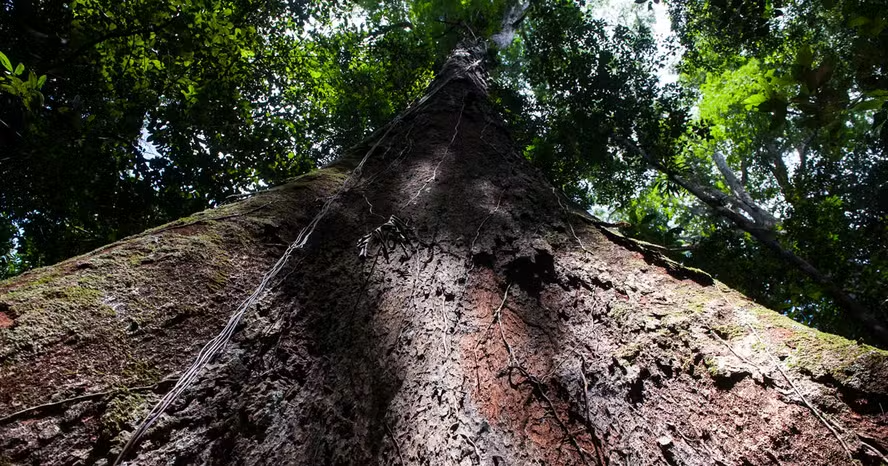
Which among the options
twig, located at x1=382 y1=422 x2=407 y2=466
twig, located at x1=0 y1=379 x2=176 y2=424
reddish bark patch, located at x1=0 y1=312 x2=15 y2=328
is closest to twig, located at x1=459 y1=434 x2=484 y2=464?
twig, located at x1=382 y1=422 x2=407 y2=466

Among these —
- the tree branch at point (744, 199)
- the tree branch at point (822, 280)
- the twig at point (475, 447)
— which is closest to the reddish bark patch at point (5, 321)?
the twig at point (475, 447)

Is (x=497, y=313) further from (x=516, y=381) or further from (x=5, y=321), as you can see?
(x=5, y=321)

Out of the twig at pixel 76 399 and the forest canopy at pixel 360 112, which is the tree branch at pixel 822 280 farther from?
the twig at pixel 76 399

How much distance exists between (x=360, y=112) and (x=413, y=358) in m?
7.08

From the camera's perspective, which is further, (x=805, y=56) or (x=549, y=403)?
(x=805, y=56)

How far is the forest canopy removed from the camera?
12.4ft

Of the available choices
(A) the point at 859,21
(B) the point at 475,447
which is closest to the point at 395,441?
(B) the point at 475,447

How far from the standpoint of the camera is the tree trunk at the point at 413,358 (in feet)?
3.46

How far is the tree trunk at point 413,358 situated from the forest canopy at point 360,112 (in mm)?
815

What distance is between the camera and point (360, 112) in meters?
7.77

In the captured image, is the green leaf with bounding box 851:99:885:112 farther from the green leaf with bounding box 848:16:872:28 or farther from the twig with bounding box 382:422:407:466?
the twig with bounding box 382:422:407:466

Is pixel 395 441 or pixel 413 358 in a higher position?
pixel 413 358

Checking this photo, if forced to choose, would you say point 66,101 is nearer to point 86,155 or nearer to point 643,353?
point 86,155

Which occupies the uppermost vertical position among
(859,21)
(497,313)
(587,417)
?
(859,21)
